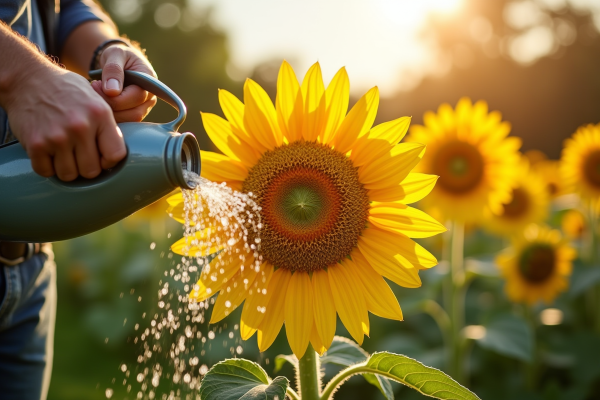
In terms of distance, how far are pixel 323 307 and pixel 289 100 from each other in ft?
1.75

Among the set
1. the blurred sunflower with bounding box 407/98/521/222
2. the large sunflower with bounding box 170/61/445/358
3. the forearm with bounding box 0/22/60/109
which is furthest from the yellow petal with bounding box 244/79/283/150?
the blurred sunflower with bounding box 407/98/521/222

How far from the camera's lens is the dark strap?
1.80m

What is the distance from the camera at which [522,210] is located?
13.5 ft

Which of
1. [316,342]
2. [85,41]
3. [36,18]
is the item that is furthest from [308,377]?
[36,18]

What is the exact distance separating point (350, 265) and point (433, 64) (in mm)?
20958

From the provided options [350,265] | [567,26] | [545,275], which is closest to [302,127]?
[350,265]

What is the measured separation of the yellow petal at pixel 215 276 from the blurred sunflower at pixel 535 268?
8.06 ft

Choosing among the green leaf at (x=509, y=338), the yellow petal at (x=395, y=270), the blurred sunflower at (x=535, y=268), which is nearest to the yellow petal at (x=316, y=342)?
the yellow petal at (x=395, y=270)

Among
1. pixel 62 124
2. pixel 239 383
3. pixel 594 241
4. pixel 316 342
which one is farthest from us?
pixel 594 241

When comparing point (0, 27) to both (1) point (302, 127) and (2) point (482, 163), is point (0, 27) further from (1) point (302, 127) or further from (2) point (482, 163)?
(2) point (482, 163)

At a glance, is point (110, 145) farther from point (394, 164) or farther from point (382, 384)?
point (382, 384)

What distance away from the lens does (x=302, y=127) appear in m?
1.40

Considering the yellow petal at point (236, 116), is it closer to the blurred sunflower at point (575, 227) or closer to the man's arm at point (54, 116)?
the man's arm at point (54, 116)

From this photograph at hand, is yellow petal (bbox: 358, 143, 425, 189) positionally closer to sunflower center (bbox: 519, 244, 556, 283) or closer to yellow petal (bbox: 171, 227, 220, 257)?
yellow petal (bbox: 171, 227, 220, 257)
